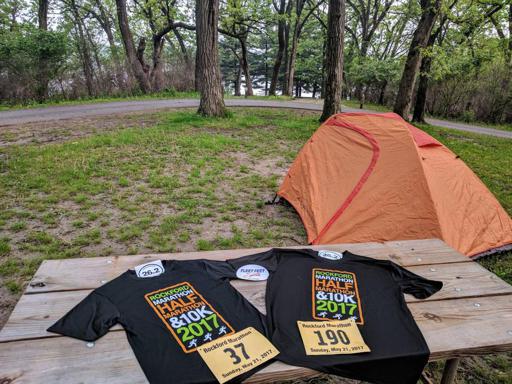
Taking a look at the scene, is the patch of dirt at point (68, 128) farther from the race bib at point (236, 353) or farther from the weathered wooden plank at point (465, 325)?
the weathered wooden plank at point (465, 325)

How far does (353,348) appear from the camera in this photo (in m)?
1.26

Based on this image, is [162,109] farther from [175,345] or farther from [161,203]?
[175,345]

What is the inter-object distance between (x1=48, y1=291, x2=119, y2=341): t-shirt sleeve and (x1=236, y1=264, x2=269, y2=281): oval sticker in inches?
23.1

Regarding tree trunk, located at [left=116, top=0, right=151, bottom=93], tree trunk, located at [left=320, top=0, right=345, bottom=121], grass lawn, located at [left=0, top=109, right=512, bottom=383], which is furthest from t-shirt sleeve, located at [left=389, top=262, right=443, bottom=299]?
tree trunk, located at [left=116, top=0, right=151, bottom=93]

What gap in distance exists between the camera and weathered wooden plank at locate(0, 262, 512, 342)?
127cm

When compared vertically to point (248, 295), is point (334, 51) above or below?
above

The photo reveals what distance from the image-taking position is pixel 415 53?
8.92 meters

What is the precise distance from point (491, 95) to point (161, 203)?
559 inches

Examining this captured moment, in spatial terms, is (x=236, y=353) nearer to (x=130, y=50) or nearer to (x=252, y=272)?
(x=252, y=272)

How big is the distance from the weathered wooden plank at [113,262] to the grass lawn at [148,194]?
0.81 m

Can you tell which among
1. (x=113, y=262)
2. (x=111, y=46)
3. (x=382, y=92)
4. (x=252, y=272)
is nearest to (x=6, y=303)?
(x=113, y=262)

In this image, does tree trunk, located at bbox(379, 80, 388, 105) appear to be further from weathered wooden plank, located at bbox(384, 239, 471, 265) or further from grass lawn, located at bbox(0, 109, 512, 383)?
weathered wooden plank, located at bbox(384, 239, 471, 265)

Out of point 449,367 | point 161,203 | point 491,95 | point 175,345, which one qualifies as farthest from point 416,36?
point 175,345

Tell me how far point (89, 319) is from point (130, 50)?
15.5 meters
